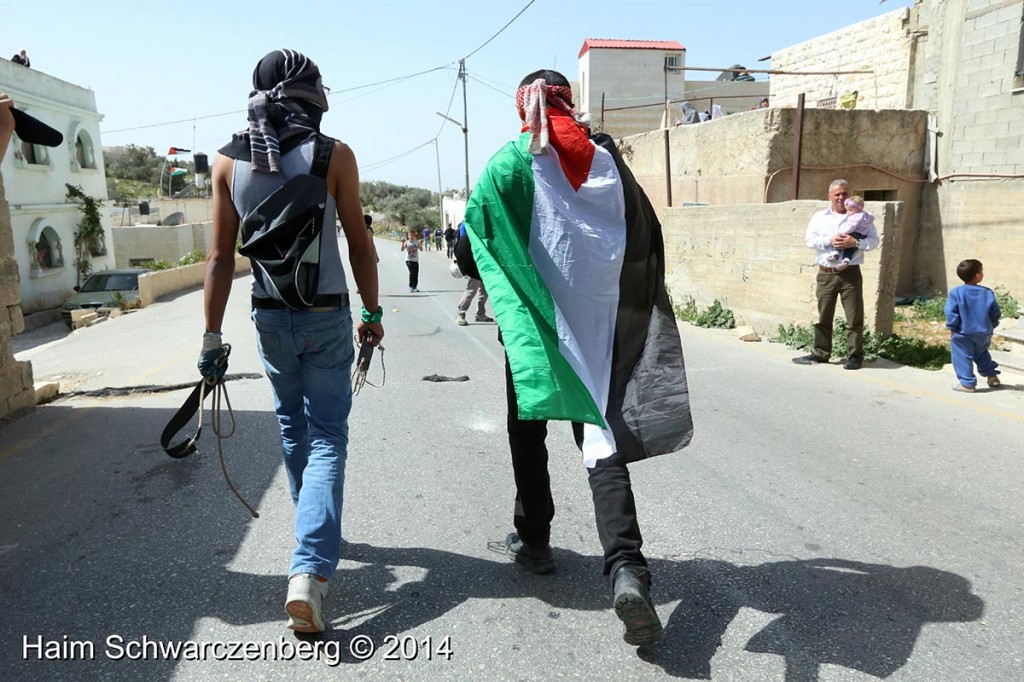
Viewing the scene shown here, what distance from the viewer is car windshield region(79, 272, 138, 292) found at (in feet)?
70.3

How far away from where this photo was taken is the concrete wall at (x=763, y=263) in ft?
27.2

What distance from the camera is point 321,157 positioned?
2.96 metres

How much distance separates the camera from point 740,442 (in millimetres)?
5184

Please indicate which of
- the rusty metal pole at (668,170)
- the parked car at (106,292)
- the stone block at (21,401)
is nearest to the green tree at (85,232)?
the parked car at (106,292)

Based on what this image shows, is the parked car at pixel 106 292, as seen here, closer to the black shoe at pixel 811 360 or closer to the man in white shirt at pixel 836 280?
the black shoe at pixel 811 360

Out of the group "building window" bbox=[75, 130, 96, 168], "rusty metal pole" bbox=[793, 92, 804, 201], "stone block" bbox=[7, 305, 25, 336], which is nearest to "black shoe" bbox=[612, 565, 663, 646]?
"stone block" bbox=[7, 305, 25, 336]

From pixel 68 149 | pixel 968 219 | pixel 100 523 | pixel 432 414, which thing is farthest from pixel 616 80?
pixel 100 523

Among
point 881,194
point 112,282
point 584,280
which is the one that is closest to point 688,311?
point 881,194

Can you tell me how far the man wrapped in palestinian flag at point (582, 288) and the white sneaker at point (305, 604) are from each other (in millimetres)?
989

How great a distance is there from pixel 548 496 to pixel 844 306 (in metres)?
5.93

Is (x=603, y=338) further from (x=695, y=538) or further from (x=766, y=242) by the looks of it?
(x=766, y=242)

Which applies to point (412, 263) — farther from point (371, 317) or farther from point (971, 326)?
point (371, 317)

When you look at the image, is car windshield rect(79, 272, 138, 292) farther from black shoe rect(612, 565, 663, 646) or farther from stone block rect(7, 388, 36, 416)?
black shoe rect(612, 565, 663, 646)

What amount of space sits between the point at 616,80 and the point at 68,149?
83.7 feet
